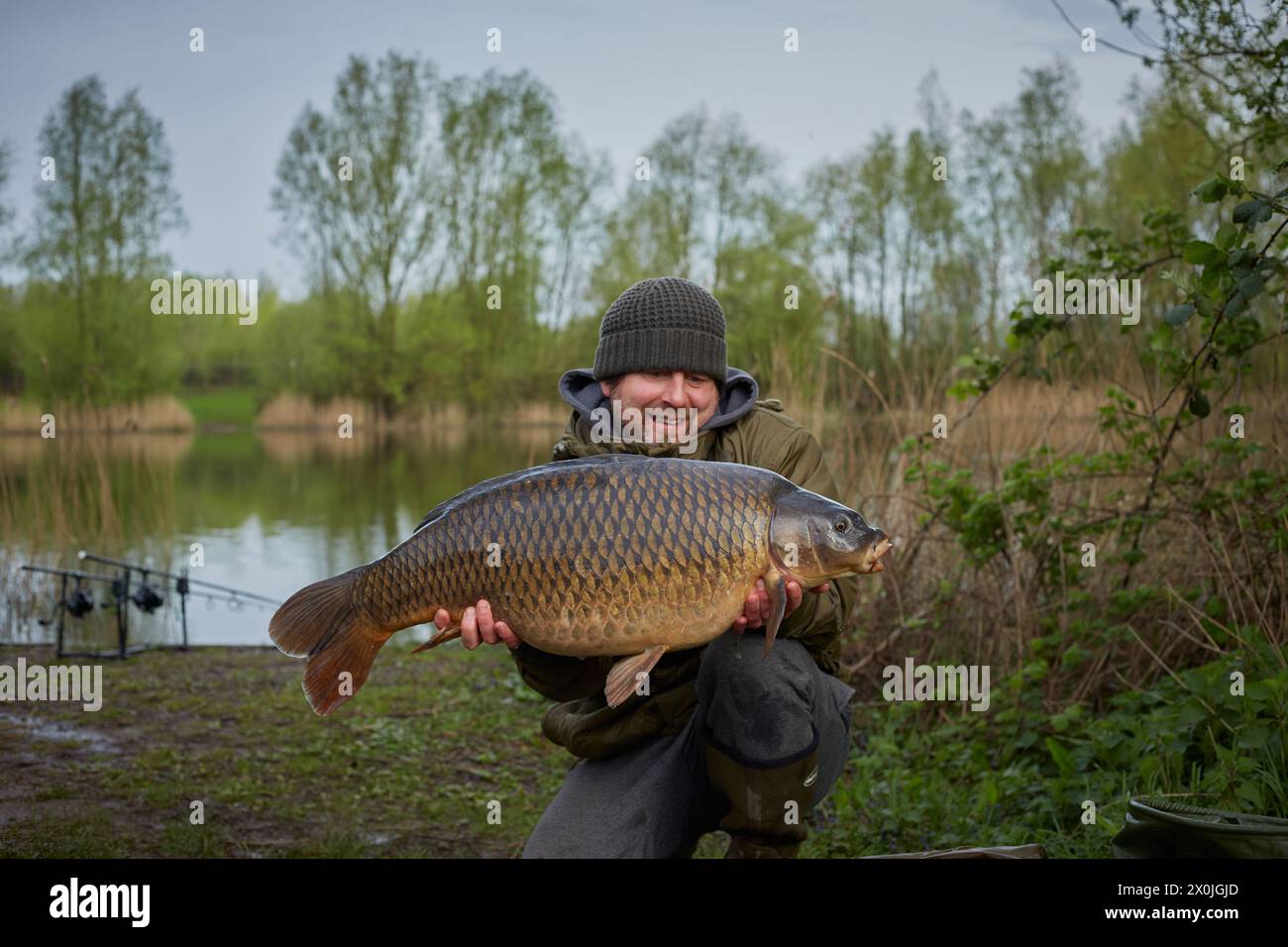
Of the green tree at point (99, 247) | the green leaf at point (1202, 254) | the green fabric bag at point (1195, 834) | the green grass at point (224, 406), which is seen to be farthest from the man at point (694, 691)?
the green grass at point (224, 406)

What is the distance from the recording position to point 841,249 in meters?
5.24

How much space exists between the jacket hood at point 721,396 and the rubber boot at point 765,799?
22.2 inches

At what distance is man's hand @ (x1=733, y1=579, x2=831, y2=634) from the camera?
1.60 metres

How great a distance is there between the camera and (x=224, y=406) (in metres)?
19.4

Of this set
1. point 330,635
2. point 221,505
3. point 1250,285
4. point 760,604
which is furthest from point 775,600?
point 221,505

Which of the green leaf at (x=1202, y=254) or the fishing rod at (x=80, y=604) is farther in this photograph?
the fishing rod at (x=80, y=604)

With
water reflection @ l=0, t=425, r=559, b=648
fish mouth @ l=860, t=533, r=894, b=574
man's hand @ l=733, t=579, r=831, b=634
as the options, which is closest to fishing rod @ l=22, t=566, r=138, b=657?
water reflection @ l=0, t=425, r=559, b=648

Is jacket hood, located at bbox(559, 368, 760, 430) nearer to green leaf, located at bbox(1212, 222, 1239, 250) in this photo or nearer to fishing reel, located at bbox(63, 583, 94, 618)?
green leaf, located at bbox(1212, 222, 1239, 250)

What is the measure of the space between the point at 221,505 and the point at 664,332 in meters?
10.8

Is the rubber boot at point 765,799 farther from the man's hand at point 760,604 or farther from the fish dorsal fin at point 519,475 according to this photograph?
the fish dorsal fin at point 519,475

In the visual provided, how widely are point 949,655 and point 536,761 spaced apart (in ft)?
4.14

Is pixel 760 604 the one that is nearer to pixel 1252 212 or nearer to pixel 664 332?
pixel 664 332

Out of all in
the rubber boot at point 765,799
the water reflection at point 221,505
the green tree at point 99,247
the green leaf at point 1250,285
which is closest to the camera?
the rubber boot at point 765,799

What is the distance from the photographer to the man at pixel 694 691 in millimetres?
1734
